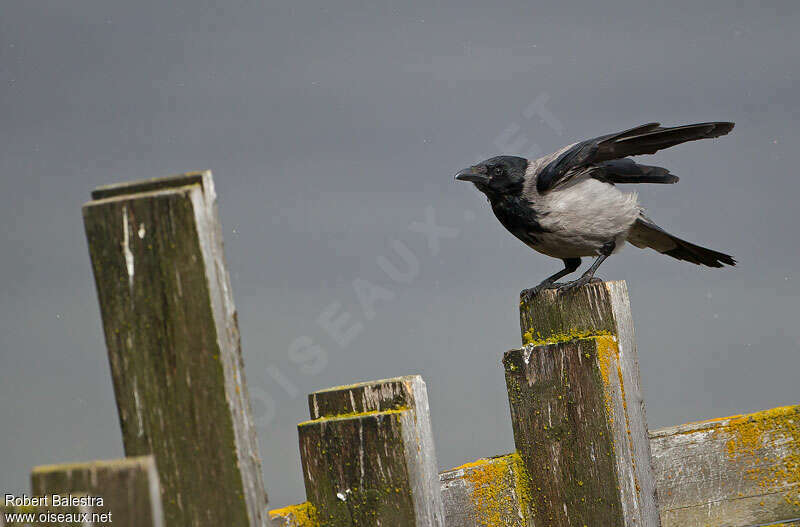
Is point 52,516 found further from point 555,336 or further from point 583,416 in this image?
point 555,336

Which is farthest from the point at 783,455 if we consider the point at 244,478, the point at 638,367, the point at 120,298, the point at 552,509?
the point at 120,298

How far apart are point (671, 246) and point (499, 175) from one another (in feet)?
4.07

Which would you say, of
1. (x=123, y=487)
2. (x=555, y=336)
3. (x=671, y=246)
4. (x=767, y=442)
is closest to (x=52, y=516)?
(x=123, y=487)

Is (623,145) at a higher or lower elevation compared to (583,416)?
higher

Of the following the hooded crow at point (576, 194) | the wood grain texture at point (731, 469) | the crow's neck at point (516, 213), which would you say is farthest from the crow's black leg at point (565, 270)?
the wood grain texture at point (731, 469)

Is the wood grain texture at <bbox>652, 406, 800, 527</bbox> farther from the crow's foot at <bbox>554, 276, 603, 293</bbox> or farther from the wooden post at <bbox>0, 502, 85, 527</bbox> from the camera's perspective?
the wooden post at <bbox>0, 502, 85, 527</bbox>

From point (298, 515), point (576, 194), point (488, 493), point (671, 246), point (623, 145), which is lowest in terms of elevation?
point (488, 493)

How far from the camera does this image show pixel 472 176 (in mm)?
5422

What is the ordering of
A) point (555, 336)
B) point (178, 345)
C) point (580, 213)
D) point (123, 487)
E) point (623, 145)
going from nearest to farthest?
point (123, 487), point (178, 345), point (555, 336), point (623, 145), point (580, 213)

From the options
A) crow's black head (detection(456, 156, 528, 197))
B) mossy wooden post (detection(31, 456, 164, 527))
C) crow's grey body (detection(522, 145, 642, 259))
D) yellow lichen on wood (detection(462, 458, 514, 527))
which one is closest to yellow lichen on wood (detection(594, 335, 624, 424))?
yellow lichen on wood (detection(462, 458, 514, 527))

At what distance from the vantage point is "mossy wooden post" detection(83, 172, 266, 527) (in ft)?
6.13

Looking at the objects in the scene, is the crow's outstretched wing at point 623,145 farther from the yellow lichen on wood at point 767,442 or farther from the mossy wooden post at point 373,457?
the mossy wooden post at point 373,457

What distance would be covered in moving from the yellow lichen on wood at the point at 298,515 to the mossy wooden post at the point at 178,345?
2.03ft

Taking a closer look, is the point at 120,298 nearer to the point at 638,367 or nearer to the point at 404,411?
the point at 404,411
